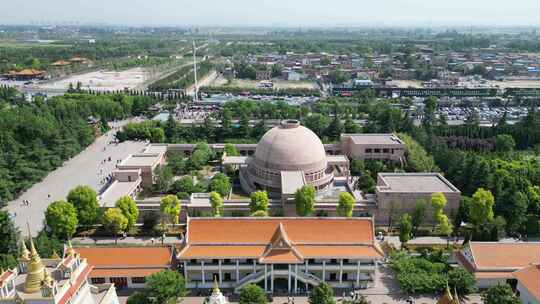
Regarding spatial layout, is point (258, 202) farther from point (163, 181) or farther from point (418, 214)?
point (418, 214)

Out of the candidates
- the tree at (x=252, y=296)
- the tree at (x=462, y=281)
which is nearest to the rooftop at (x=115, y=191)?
the tree at (x=252, y=296)

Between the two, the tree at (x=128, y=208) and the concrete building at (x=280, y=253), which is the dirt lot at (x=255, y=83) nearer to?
the tree at (x=128, y=208)

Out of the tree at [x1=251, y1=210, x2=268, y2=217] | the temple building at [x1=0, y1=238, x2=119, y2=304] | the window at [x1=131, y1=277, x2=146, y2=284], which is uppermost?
the temple building at [x1=0, y1=238, x2=119, y2=304]

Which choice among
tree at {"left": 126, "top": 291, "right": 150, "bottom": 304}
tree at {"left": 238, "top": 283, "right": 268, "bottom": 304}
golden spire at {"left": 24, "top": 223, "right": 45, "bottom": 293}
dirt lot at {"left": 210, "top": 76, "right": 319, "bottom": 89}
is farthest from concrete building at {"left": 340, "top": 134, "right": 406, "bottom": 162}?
dirt lot at {"left": 210, "top": 76, "right": 319, "bottom": 89}

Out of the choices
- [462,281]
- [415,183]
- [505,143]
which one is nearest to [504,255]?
[462,281]

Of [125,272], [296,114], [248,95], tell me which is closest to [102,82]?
[248,95]

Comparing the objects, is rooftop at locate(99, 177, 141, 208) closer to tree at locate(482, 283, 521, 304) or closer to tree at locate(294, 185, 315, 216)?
tree at locate(294, 185, 315, 216)
